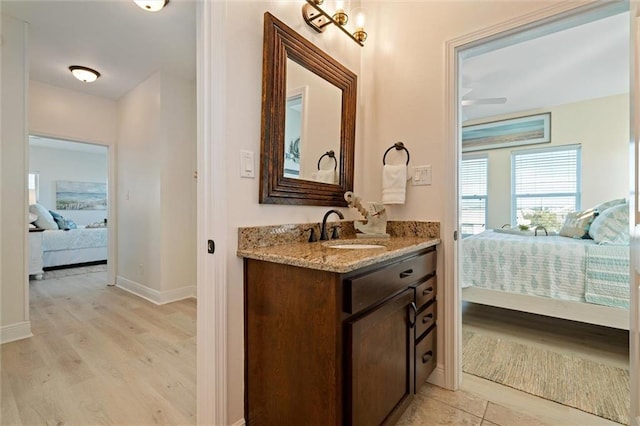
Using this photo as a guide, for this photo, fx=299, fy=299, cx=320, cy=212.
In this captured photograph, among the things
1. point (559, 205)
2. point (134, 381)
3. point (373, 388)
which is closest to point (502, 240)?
point (373, 388)

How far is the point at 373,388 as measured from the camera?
1.17 metres

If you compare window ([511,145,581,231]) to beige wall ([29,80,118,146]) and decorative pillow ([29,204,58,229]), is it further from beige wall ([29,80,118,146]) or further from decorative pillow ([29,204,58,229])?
decorative pillow ([29,204,58,229])

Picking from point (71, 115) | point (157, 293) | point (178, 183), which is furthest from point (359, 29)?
point (71, 115)

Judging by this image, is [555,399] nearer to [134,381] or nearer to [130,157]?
[134,381]

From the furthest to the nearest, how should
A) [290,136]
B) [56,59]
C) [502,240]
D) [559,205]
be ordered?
[559,205] < [56,59] < [502,240] < [290,136]

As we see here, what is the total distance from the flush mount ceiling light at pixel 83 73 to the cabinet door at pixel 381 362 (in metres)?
3.94

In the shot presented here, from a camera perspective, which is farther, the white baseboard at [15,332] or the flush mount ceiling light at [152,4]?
the white baseboard at [15,332]

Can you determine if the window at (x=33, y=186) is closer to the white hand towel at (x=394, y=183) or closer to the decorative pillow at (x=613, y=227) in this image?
the white hand towel at (x=394, y=183)

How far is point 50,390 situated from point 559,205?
589 centimetres

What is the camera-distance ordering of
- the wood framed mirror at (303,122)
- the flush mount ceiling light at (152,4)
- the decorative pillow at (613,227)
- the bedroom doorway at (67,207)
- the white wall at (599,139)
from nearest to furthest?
1. the wood framed mirror at (303,122)
2. the flush mount ceiling light at (152,4)
3. the decorative pillow at (613,227)
4. the white wall at (599,139)
5. the bedroom doorway at (67,207)

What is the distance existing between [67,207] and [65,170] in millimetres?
886

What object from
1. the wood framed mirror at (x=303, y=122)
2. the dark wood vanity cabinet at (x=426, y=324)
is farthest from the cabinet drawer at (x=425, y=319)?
the wood framed mirror at (x=303, y=122)

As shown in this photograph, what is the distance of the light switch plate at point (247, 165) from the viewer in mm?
1375

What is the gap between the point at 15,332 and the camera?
8.06 feet
